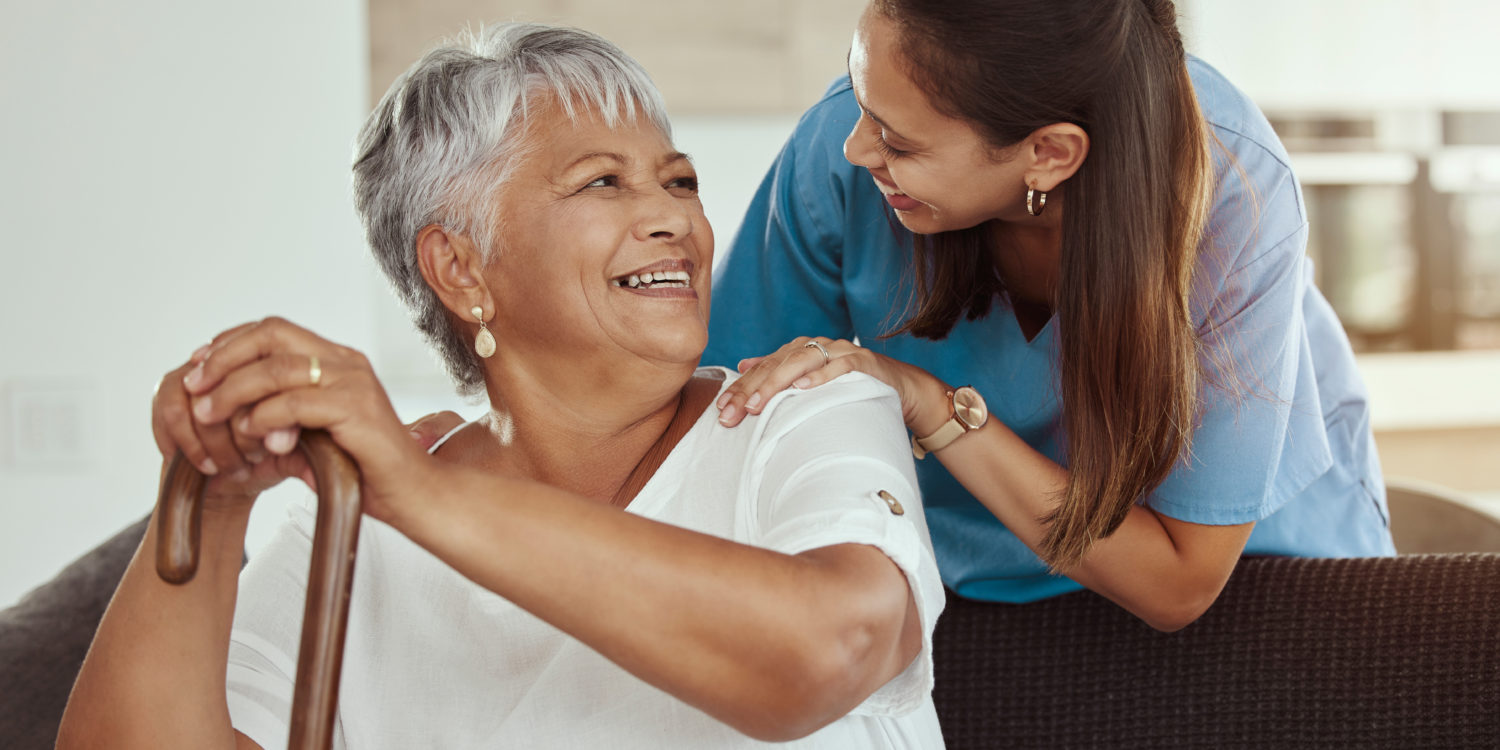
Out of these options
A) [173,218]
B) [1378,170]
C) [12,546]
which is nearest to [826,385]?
[173,218]

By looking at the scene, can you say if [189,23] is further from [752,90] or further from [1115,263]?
[1115,263]

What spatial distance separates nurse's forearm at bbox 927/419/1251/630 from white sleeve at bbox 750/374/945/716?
0.15 m

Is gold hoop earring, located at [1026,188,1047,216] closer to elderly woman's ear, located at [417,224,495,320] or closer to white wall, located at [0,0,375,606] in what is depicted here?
elderly woman's ear, located at [417,224,495,320]

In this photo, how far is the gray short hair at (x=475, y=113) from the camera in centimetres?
110

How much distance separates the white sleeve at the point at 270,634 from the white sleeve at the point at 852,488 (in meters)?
0.41

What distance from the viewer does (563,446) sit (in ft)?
3.81

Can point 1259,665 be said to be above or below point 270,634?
below

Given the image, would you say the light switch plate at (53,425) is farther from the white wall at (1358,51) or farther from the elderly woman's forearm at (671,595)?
the white wall at (1358,51)

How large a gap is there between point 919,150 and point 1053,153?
13cm

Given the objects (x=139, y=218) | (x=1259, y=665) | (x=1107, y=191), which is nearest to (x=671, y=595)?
(x=1107, y=191)

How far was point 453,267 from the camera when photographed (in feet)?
3.76

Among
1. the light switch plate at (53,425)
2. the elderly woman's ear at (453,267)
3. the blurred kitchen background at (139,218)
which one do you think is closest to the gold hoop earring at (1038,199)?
the elderly woman's ear at (453,267)

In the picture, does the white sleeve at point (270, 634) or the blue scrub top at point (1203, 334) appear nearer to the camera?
the white sleeve at point (270, 634)

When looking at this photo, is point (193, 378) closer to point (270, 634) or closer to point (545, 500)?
point (545, 500)
